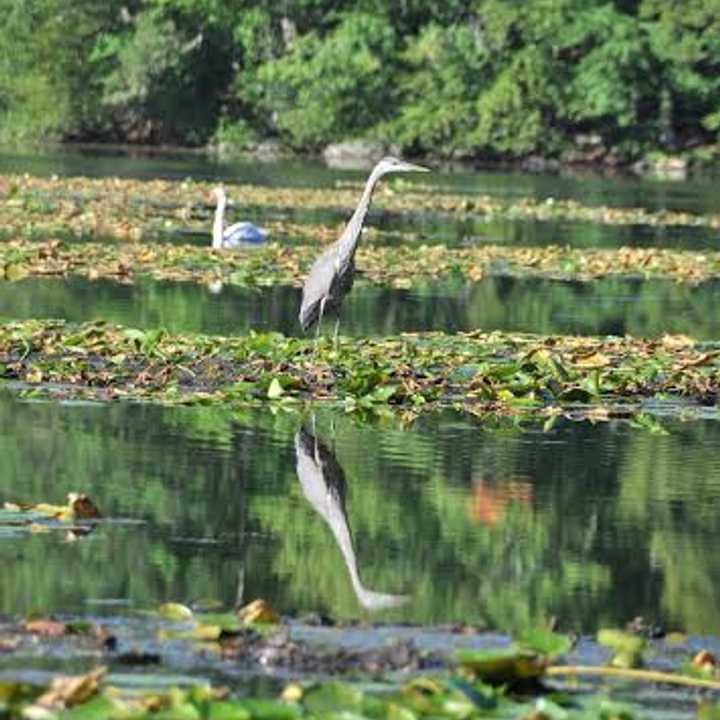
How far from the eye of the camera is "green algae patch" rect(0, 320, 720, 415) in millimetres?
15234

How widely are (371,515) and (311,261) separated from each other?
15.9 m

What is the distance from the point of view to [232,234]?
2855cm

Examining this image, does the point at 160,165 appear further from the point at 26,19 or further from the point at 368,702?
the point at 368,702

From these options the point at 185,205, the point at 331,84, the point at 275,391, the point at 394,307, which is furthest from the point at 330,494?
the point at 331,84

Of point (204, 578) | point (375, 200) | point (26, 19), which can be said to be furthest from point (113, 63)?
point (204, 578)

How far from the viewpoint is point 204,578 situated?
31.6 ft

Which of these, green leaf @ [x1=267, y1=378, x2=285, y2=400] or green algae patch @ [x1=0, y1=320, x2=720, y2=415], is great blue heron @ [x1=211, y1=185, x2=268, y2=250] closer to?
green algae patch @ [x1=0, y1=320, x2=720, y2=415]

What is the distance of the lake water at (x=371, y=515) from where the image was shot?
371 inches

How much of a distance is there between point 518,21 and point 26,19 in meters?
12.7

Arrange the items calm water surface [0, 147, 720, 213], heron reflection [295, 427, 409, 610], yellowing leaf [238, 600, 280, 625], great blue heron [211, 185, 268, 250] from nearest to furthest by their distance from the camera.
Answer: yellowing leaf [238, 600, 280, 625]
heron reflection [295, 427, 409, 610]
great blue heron [211, 185, 268, 250]
calm water surface [0, 147, 720, 213]

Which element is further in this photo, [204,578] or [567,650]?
[204,578]

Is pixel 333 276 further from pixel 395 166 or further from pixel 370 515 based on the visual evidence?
pixel 370 515

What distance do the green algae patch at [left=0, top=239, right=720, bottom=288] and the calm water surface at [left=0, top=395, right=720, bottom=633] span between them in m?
9.65

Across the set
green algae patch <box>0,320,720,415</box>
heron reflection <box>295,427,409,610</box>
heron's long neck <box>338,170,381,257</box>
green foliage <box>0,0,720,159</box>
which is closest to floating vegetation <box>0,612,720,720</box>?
heron reflection <box>295,427,409,610</box>
